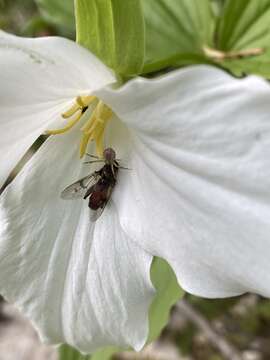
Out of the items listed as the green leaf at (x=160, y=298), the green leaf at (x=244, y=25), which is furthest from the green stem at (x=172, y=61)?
the green leaf at (x=160, y=298)

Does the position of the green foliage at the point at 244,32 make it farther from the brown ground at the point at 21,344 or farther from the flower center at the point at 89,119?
the brown ground at the point at 21,344

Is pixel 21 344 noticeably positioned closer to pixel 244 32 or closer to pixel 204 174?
pixel 244 32

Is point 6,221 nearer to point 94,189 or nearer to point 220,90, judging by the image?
point 94,189

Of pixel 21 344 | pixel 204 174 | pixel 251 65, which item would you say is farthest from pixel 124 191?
pixel 21 344

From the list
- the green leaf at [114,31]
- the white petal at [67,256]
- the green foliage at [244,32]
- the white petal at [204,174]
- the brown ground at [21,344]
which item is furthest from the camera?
the brown ground at [21,344]

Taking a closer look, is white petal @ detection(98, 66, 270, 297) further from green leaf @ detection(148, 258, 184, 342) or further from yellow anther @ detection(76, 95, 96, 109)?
green leaf @ detection(148, 258, 184, 342)

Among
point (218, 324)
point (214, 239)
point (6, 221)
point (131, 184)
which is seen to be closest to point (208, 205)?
point (214, 239)

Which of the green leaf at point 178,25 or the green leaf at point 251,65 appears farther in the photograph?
the green leaf at point 178,25
